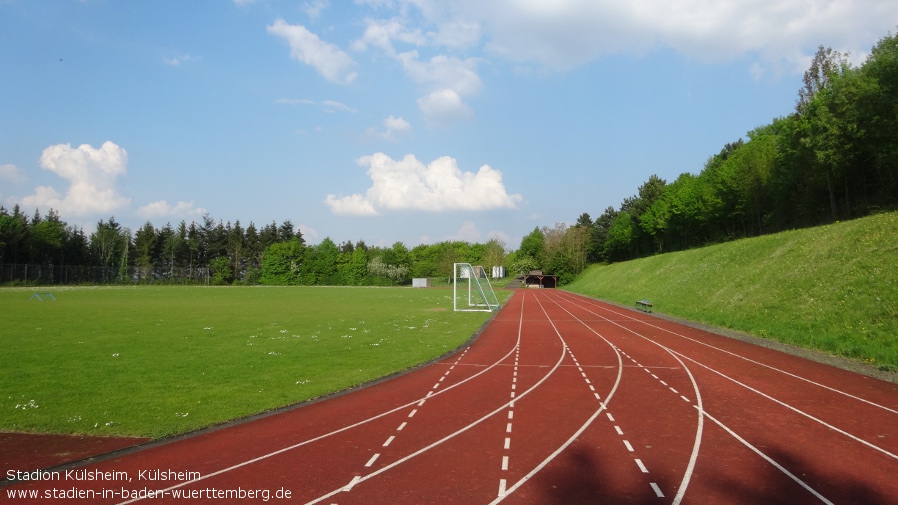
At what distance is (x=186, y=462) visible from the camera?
7.85m

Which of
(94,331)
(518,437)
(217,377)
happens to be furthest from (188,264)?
(518,437)

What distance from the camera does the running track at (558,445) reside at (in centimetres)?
684

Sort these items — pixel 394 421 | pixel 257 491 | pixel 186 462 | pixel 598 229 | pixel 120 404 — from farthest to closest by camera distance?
pixel 598 229 → pixel 120 404 → pixel 394 421 → pixel 186 462 → pixel 257 491

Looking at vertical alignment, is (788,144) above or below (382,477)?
above

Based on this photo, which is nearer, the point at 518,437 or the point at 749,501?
the point at 749,501

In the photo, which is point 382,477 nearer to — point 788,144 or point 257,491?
point 257,491

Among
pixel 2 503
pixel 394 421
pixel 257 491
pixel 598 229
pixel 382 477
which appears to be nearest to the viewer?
pixel 2 503

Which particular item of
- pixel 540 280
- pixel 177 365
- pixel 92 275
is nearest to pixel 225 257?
pixel 92 275

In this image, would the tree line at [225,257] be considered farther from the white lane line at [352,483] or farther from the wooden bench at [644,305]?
the white lane line at [352,483]

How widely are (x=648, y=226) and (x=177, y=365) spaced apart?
81.1 m

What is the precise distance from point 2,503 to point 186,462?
7.08 ft

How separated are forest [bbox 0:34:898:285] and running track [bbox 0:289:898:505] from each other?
94.4 ft

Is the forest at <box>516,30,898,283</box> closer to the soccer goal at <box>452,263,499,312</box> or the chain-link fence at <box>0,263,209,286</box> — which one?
the soccer goal at <box>452,263,499,312</box>

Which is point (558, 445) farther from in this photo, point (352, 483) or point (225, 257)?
point (225, 257)
